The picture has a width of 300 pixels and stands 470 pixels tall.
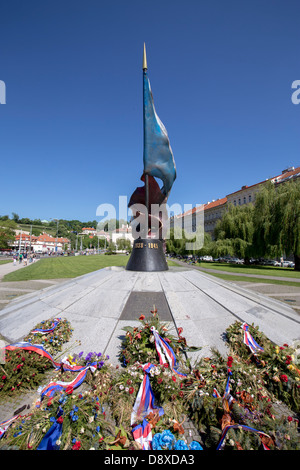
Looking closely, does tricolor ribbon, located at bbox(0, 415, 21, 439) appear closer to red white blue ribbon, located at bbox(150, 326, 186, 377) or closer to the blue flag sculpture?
red white blue ribbon, located at bbox(150, 326, 186, 377)

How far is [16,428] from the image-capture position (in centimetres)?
263

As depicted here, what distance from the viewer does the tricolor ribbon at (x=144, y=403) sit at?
9.80 ft

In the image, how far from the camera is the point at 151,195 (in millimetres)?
10773

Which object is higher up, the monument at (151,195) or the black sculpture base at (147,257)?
the monument at (151,195)

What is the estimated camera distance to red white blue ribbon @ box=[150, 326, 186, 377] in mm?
3766

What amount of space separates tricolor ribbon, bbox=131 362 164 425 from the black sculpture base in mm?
5138

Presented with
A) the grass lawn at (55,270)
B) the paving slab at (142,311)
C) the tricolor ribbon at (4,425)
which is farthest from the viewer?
the grass lawn at (55,270)

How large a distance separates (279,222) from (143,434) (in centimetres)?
2897

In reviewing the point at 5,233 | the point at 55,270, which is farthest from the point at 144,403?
the point at 5,233

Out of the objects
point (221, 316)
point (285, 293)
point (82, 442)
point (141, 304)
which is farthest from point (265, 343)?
point (285, 293)

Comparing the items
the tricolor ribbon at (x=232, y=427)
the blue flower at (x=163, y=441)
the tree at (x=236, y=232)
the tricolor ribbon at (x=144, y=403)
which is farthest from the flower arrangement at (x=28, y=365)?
the tree at (x=236, y=232)

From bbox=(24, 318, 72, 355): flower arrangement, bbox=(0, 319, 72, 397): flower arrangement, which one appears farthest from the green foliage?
bbox=(0, 319, 72, 397): flower arrangement

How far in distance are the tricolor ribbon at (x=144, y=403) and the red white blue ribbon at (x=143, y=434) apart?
13cm

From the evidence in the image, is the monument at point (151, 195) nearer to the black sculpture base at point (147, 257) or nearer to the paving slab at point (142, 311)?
the black sculpture base at point (147, 257)
